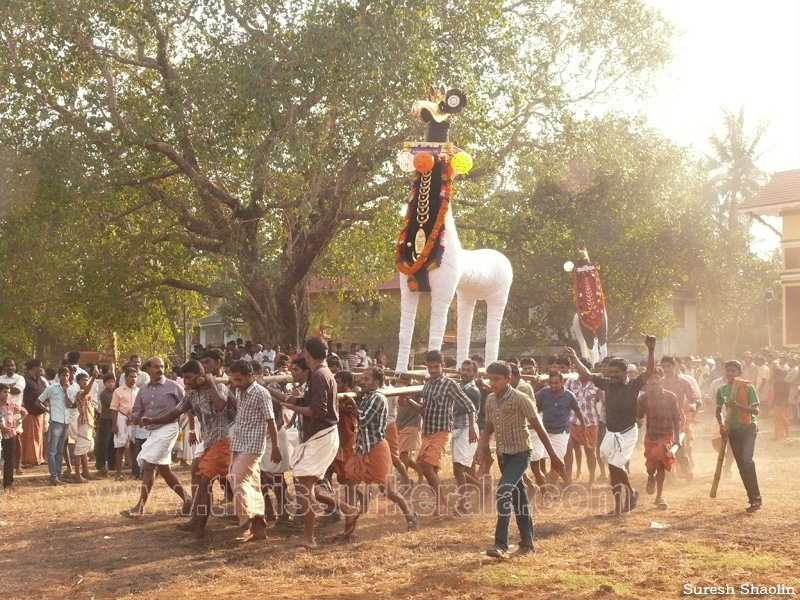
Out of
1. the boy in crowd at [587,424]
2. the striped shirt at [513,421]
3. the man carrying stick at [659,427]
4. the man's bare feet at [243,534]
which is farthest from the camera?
the boy in crowd at [587,424]

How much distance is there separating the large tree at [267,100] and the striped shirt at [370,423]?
8.06 metres

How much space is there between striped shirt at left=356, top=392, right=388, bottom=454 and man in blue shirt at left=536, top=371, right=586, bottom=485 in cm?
311

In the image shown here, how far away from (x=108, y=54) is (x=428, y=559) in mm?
14030

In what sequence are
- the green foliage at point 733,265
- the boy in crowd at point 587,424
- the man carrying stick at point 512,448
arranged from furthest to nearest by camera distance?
1. the green foliage at point 733,265
2. the boy in crowd at point 587,424
3. the man carrying stick at point 512,448

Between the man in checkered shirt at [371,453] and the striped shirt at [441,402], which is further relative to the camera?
the striped shirt at [441,402]

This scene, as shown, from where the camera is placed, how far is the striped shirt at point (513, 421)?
8.42 m

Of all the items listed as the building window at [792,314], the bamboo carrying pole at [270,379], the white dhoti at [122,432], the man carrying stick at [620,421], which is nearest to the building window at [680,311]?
the building window at [792,314]

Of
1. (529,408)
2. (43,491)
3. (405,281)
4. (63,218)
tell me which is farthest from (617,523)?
(63,218)

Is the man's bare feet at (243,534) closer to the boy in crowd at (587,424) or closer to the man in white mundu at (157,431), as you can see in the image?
the man in white mundu at (157,431)

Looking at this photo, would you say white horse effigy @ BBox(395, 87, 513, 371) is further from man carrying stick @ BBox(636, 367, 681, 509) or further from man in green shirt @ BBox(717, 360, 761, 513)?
man in green shirt @ BBox(717, 360, 761, 513)

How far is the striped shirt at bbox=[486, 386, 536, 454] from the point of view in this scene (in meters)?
8.42

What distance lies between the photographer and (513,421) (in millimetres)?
8461

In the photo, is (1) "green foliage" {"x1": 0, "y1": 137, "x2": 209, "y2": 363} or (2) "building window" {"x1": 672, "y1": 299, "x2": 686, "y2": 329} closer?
(1) "green foliage" {"x1": 0, "y1": 137, "x2": 209, "y2": 363}

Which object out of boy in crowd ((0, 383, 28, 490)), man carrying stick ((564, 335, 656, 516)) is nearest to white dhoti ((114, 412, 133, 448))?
boy in crowd ((0, 383, 28, 490))
